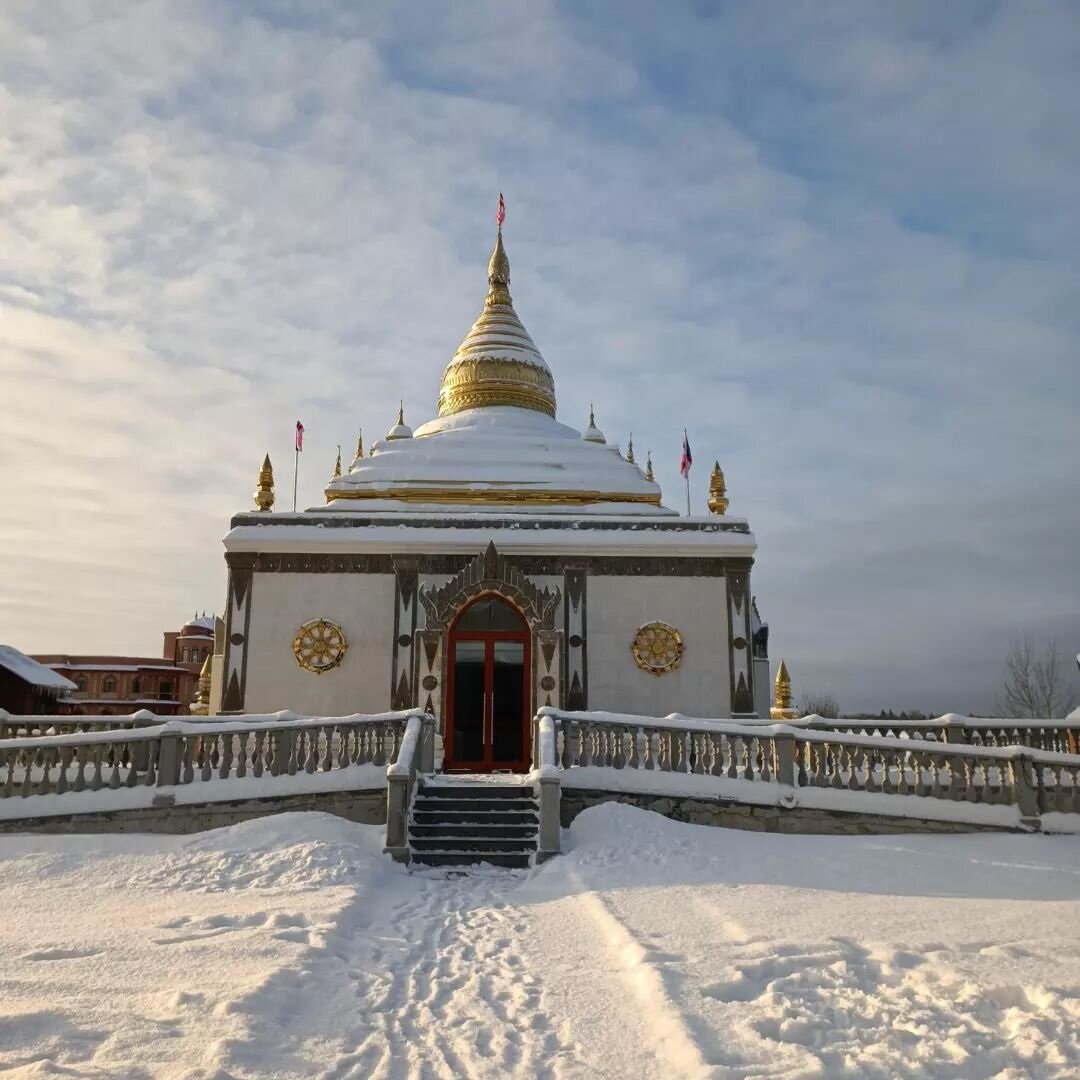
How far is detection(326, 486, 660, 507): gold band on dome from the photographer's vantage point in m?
24.0

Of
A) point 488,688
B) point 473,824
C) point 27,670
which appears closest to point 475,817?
point 473,824

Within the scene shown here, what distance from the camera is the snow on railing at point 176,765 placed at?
13.7 metres

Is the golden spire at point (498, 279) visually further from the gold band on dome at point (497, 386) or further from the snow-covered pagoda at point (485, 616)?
the snow-covered pagoda at point (485, 616)

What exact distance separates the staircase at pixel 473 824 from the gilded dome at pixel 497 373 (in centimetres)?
1770

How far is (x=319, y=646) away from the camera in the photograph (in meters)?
20.8

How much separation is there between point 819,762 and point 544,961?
7.26 m

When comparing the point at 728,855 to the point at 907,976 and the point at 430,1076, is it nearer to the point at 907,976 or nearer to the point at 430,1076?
the point at 907,976

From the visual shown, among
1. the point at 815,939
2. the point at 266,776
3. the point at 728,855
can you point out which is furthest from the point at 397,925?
the point at 266,776

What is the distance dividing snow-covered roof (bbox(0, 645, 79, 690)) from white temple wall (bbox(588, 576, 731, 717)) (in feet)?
81.4

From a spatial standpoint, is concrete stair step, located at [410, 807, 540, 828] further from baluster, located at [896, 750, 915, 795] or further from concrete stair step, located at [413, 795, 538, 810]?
baluster, located at [896, 750, 915, 795]

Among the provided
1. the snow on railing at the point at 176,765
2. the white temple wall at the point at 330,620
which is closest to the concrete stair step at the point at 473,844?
the snow on railing at the point at 176,765

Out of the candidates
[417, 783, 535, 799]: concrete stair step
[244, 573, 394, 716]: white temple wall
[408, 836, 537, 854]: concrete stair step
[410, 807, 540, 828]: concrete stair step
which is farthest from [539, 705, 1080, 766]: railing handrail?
[244, 573, 394, 716]: white temple wall

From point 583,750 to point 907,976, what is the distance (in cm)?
772

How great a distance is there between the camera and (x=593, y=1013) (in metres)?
6.45
